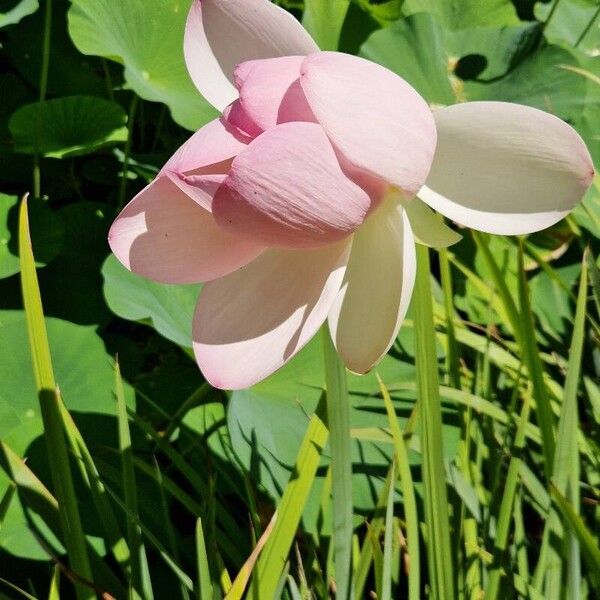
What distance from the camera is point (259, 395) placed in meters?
0.98

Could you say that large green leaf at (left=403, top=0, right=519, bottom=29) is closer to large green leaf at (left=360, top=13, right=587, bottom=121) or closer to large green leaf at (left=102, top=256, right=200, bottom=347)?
large green leaf at (left=360, top=13, right=587, bottom=121)

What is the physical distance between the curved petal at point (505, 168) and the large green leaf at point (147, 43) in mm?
619

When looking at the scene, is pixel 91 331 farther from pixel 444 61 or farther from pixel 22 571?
pixel 444 61

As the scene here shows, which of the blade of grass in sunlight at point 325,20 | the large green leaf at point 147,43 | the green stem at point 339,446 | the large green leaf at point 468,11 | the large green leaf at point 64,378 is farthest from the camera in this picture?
the large green leaf at point 468,11

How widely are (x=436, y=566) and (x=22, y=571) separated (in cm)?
59

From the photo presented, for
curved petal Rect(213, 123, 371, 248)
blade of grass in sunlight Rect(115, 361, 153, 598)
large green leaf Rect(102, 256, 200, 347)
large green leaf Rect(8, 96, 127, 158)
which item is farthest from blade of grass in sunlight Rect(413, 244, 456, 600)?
large green leaf Rect(8, 96, 127, 158)

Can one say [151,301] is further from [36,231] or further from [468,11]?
[468,11]

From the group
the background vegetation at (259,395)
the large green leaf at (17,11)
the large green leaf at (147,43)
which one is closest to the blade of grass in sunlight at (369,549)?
the background vegetation at (259,395)

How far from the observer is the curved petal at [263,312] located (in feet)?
1.72

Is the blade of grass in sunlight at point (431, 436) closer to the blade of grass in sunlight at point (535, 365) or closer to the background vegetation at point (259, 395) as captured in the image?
the background vegetation at point (259, 395)

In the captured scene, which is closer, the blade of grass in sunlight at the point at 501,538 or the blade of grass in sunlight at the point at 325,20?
the blade of grass in sunlight at the point at 501,538

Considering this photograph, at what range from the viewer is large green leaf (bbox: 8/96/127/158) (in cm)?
116

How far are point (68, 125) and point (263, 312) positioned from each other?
79cm

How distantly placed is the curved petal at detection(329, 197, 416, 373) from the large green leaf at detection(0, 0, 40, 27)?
83 centimetres
